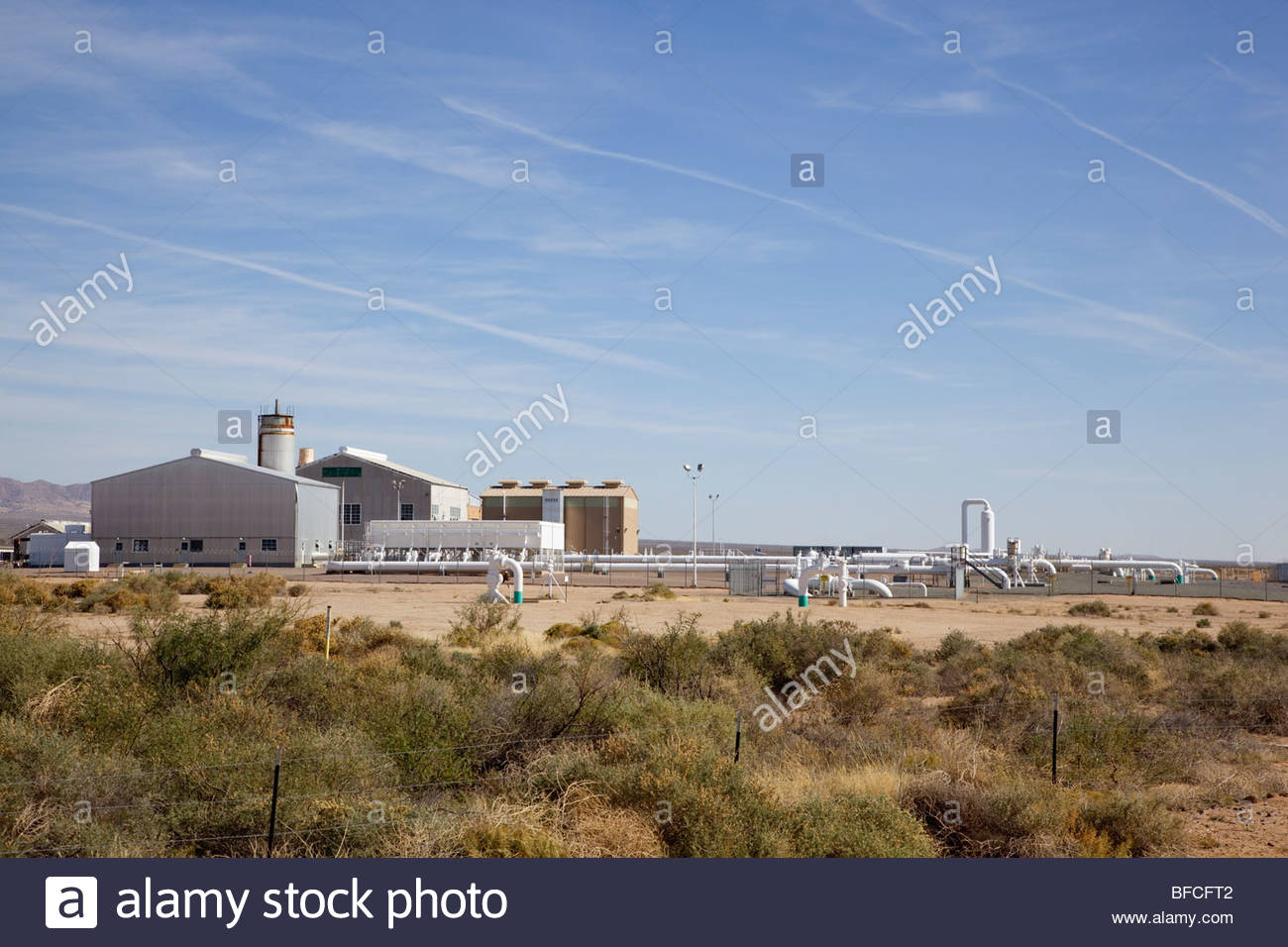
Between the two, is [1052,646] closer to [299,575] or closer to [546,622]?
[546,622]

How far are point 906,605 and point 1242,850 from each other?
132 feet

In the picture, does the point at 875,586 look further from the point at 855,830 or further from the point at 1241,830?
the point at 855,830

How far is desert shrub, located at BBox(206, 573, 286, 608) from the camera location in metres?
40.3

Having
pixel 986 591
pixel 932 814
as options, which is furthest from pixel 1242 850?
pixel 986 591

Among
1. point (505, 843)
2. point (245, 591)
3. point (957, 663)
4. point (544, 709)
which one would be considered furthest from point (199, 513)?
point (505, 843)

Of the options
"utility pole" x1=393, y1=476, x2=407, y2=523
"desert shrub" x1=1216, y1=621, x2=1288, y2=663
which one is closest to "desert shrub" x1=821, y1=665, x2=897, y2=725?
"desert shrub" x1=1216, y1=621, x2=1288, y2=663

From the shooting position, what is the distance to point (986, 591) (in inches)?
2630

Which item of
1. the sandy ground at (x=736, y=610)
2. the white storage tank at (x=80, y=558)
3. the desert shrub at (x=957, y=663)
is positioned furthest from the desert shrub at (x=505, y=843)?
the white storage tank at (x=80, y=558)

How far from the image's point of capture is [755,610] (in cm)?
4656

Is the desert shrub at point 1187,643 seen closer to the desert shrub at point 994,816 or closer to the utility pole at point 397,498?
the desert shrub at point 994,816

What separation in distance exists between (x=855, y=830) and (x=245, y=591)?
120ft

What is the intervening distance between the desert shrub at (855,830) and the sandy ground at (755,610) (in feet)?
66.1

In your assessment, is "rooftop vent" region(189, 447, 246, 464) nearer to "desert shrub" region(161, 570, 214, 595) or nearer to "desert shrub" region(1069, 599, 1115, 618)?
"desert shrub" region(161, 570, 214, 595)
